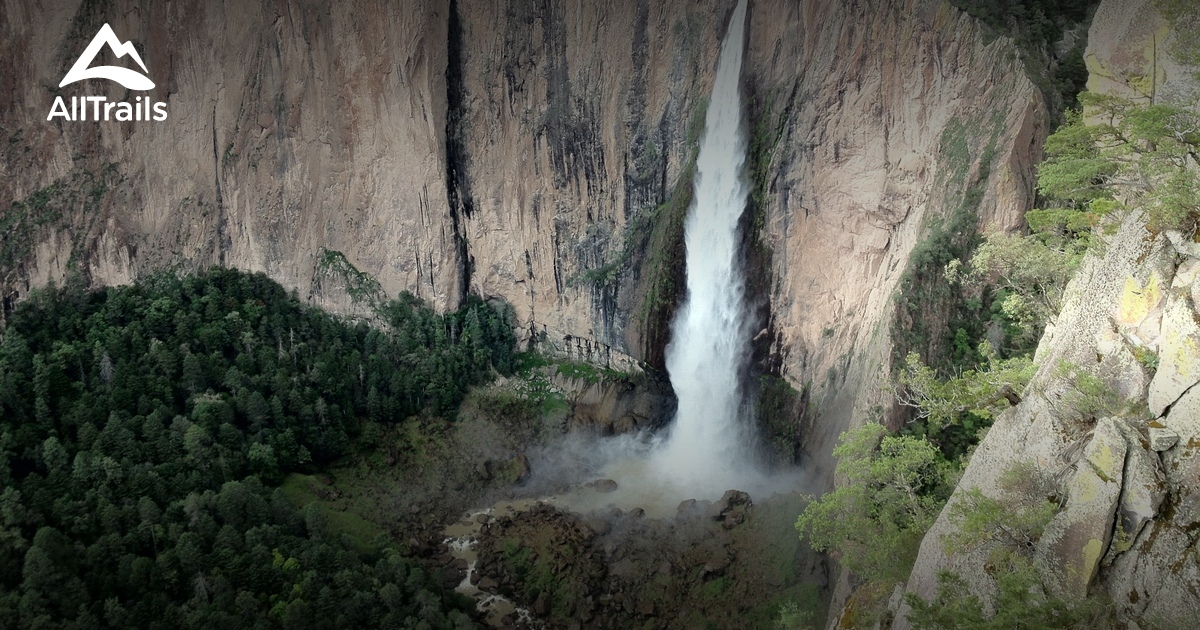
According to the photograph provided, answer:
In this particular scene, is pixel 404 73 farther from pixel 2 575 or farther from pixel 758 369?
pixel 2 575

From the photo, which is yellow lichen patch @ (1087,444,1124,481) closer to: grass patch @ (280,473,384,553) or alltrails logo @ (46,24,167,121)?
grass patch @ (280,473,384,553)

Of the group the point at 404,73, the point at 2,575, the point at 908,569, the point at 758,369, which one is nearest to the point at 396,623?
the point at 2,575

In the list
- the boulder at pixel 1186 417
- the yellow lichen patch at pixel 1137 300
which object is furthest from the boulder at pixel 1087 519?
the yellow lichen patch at pixel 1137 300

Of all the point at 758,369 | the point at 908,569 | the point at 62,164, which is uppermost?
the point at 62,164

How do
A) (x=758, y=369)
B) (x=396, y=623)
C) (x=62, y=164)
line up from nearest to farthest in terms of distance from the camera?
1. (x=396, y=623)
2. (x=758, y=369)
3. (x=62, y=164)

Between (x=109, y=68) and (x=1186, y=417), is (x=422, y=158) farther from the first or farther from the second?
(x=1186, y=417)

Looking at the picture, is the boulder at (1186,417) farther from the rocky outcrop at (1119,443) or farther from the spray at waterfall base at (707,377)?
the spray at waterfall base at (707,377)

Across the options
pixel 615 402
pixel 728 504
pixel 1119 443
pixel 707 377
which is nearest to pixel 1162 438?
pixel 1119 443
